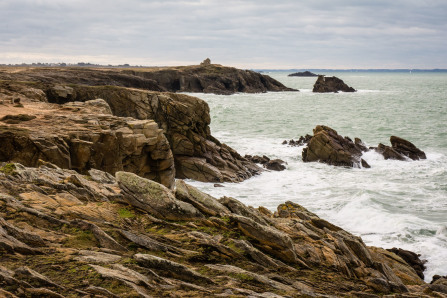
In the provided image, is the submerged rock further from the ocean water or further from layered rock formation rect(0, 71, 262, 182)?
layered rock formation rect(0, 71, 262, 182)

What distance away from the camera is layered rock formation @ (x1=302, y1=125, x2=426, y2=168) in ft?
122

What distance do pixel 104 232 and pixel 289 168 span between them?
27.1 metres

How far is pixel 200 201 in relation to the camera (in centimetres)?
1242

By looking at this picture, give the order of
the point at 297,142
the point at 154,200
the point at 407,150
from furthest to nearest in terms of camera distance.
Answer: the point at 297,142 → the point at 407,150 → the point at 154,200

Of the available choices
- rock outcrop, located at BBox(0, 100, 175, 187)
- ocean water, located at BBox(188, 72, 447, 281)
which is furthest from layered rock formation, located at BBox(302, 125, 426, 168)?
rock outcrop, located at BBox(0, 100, 175, 187)

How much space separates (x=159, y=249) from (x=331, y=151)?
98.2 feet

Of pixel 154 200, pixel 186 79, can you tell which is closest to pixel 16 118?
pixel 154 200

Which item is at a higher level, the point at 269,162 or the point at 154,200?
the point at 154,200

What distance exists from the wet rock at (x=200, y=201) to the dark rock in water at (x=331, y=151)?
87.0 feet

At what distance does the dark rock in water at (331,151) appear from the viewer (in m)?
37.1

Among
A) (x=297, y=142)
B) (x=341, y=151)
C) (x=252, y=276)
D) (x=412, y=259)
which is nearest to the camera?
(x=252, y=276)

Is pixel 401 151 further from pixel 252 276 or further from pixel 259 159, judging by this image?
pixel 252 276

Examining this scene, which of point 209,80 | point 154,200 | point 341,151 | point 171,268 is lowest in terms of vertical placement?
point 341,151

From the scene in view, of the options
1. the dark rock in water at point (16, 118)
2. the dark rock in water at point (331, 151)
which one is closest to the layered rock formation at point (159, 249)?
→ the dark rock in water at point (16, 118)
